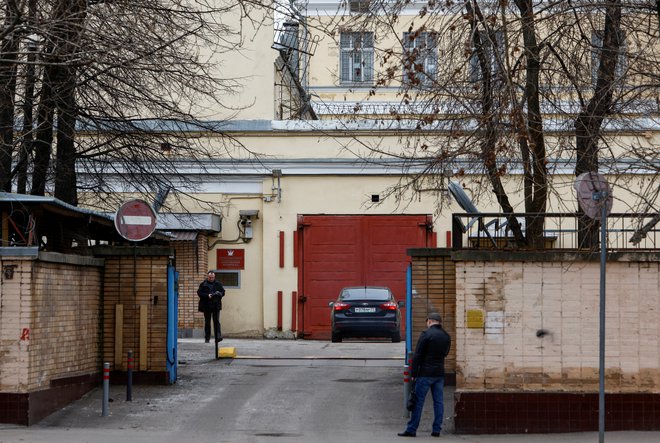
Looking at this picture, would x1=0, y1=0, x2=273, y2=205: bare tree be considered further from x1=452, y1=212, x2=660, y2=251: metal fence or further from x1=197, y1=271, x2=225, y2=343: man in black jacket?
x1=197, y1=271, x2=225, y2=343: man in black jacket

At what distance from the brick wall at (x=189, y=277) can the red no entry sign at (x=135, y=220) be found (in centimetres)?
1455

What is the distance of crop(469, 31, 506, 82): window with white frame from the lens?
50.1 ft

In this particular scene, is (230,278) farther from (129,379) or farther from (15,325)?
(15,325)

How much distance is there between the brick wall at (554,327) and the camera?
15.0 m

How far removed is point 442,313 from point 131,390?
536 centimetres

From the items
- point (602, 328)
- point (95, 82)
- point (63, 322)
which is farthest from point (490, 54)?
point (63, 322)

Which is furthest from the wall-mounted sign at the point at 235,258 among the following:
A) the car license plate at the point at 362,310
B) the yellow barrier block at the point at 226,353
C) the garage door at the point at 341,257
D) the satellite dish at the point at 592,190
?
the satellite dish at the point at 592,190

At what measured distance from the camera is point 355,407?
17172 mm

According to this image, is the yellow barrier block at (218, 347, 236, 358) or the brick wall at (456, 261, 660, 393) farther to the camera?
the yellow barrier block at (218, 347, 236, 358)

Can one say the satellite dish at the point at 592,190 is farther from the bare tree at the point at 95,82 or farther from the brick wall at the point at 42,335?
the brick wall at the point at 42,335

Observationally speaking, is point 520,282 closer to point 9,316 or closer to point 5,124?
point 9,316

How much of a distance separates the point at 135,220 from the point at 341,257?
53.3ft

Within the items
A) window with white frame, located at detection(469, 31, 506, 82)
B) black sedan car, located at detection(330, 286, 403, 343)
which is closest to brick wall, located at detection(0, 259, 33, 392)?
window with white frame, located at detection(469, 31, 506, 82)

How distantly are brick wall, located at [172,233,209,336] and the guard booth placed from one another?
9977 mm
